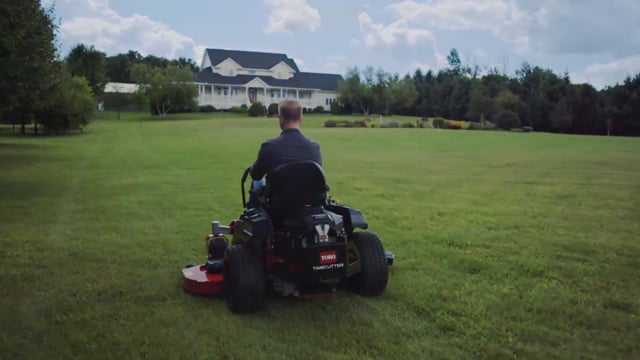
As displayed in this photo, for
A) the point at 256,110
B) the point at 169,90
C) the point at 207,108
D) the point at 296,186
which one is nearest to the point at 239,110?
the point at 207,108

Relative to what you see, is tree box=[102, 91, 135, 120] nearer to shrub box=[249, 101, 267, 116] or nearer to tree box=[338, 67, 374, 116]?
shrub box=[249, 101, 267, 116]

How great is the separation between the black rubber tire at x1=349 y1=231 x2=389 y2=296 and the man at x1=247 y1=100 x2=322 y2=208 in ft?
2.41

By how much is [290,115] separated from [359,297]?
1554mm

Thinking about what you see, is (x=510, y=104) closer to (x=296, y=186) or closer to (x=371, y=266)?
(x=371, y=266)

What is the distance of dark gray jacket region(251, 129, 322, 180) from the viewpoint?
180 inches

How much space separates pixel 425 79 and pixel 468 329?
73.5m

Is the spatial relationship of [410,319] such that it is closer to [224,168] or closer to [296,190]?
[296,190]

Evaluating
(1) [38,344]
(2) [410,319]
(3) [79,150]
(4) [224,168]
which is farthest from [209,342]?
(3) [79,150]

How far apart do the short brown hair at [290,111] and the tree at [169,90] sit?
57611 mm

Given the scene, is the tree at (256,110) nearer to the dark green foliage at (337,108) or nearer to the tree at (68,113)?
the dark green foliage at (337,108)

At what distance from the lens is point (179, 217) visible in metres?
8.33

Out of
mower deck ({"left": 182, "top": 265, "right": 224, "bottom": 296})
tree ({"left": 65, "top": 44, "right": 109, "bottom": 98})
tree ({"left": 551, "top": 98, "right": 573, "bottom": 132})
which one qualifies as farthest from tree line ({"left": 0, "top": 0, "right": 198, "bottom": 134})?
tree ({"left": 551, "top": 98, "right": 573, "bottom": 132})

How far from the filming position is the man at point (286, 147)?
4586 mm

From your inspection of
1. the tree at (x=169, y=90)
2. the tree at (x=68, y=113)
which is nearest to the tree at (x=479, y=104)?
the tree at (x=169, y=90)
